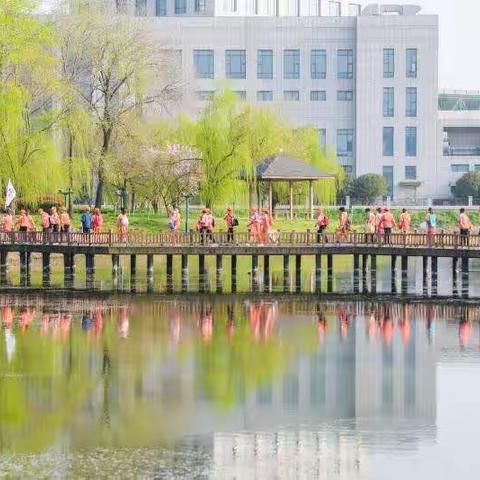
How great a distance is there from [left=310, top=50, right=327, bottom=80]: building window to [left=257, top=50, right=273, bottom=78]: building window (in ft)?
9.62

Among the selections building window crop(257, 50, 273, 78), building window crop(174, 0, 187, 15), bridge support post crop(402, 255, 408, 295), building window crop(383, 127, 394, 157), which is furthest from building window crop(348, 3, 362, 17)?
bridge support post crop(402, 255, 408, 295)

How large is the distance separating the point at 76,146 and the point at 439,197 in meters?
48.4

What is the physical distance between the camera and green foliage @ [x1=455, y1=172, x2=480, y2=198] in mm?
114875

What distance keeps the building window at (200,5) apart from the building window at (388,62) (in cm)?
1493

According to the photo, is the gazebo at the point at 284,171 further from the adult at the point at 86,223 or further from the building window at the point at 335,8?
the building window at the point at 335,8

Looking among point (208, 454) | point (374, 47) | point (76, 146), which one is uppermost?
point (374, 47)

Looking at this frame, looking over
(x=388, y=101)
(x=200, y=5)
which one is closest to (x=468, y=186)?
(x=388, y=101)

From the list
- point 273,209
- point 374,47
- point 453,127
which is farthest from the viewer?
point 453,127

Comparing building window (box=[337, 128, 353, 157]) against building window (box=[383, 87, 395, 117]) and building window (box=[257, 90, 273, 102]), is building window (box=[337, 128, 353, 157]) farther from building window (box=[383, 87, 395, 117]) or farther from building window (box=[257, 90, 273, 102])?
building window (box=[257, 90, 273, 102])

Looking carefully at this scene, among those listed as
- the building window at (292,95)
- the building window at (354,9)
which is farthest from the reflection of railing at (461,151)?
the building window at (354,9)

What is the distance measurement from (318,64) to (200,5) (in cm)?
1135

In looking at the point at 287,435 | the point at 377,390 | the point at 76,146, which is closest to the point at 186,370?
the point at 377,390

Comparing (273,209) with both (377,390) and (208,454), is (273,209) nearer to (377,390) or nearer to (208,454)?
(377,390)

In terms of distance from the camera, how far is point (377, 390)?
36250 mm
